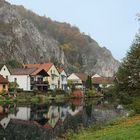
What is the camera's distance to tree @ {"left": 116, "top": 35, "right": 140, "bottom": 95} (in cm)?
4888

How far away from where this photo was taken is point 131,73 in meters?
50.7

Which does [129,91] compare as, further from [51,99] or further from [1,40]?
[1,40]

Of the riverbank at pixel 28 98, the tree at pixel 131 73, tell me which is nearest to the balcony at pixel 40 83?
the riverbank at pixel 28 98

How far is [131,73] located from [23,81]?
51.0 meters

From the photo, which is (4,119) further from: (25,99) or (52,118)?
(25,99)

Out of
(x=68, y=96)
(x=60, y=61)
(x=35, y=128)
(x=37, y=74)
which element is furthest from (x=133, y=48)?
(x=60, y=61)

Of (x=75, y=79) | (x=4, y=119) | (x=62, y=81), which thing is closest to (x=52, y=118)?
(x=4, y=119)

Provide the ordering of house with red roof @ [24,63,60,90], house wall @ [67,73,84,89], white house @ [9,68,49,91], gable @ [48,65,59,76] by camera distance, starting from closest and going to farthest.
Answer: white house @ [9,68,49,91] → house with red roof @ [24,63,60,90] → gable @ [48,65,59,76] → house wall @ [67,73,84,89]

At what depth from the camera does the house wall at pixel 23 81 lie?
9794 centimetres

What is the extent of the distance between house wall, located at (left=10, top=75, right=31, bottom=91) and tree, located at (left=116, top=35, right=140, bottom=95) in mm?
48203

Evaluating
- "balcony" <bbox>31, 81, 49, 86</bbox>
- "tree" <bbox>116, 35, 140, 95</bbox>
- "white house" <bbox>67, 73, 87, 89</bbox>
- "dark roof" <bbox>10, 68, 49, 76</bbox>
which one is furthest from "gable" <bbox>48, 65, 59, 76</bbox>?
"tree" <bbox>116, 35, 140, 95</bbox>

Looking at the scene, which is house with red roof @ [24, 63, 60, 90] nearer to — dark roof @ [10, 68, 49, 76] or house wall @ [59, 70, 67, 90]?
house wall @ [59, 70, 67, 90]

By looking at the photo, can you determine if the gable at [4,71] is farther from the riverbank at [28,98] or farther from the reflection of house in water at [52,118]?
the reflection of house in water at [52,118]

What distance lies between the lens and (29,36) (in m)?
159
